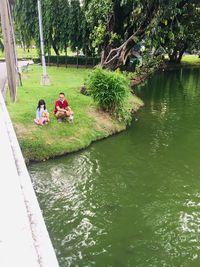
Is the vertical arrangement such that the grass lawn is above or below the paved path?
below

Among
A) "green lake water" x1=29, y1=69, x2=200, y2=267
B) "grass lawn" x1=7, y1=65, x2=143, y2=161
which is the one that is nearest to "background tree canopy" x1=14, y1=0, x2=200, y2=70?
"grass lawn" x1=7, y1=65, x2=143, y2=161

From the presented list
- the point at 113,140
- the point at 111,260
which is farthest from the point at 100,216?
the point at 113,140

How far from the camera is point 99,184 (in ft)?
33.0

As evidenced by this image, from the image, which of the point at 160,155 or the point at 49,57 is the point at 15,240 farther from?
the point at 49,57

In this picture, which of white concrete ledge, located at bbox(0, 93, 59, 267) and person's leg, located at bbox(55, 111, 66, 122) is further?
person's leg, located at bbox(55, 111, 66, 122)

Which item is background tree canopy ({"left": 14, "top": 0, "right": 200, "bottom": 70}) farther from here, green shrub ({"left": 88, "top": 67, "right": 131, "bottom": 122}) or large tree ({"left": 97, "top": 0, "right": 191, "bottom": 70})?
green shrub ({"left": 88, "top": 67, "right": 131, "bottom": 122})

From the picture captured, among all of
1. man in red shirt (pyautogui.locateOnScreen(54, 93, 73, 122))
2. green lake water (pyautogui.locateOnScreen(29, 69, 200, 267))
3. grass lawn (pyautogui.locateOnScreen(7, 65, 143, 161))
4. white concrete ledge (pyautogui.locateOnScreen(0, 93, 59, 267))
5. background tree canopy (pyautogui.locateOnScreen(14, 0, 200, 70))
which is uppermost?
background tree canopy (pyautogui.locateOnScreen(14, 0, 200, 70))

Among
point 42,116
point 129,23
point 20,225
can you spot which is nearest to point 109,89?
point 42,116

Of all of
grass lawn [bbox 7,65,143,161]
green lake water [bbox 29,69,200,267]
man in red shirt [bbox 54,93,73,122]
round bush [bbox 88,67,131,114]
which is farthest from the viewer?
round bush [bbox 88,67,131,114]

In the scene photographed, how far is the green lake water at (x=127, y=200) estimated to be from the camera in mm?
7066

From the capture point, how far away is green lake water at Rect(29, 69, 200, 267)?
278 inches

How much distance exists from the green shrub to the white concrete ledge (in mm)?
8645

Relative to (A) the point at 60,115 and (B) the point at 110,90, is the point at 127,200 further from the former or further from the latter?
(B) the point at 110,90

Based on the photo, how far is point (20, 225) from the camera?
4551mm
